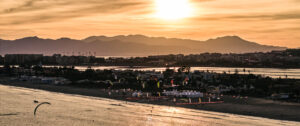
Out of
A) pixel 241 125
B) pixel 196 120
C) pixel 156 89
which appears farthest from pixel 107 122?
pixel 156 89

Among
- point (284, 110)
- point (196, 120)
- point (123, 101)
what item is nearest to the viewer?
point (196, 120)

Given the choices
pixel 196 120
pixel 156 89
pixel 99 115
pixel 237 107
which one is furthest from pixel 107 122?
pixel 156 89

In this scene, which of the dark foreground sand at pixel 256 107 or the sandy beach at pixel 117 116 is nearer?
the sandy beach at pixel 117 116

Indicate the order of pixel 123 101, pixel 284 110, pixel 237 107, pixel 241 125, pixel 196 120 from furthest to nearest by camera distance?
1. pixel 123 101
2. pixel 237 107
3. pixel 284 110
4. pixel 196 120
5. pixel 241 125

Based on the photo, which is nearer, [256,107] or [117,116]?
[117,116]

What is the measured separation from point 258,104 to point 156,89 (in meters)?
27.9

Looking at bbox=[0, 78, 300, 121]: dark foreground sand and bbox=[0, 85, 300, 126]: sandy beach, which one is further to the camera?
bbox=[0, 78, 300, 121]: dark foreground sand

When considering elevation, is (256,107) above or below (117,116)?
above

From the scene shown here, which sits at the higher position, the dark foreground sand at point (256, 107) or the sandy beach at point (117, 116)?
the dark foreground sand at point (256, 107)

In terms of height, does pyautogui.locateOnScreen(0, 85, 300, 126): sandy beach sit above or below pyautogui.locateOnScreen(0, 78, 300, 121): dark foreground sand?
below

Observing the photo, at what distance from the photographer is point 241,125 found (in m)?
39.0

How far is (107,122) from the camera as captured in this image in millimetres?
43312

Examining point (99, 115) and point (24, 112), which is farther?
point (24, 112)

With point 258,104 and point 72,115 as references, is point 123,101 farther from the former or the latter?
point 258,104
